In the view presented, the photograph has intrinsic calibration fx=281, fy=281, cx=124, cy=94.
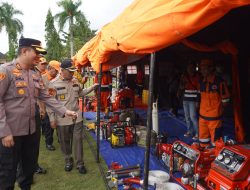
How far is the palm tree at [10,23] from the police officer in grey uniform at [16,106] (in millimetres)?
39726

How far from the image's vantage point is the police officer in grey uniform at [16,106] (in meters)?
2.99

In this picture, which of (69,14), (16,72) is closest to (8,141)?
(16,72)

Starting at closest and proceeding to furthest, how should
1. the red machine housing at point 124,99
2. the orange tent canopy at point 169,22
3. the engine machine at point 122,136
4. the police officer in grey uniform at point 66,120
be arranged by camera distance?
the orange tent canopy at point 169,22
the police officer in grey uniform at point 66,120
the engine machine at point 122,136
the red machine housing at point 124,99

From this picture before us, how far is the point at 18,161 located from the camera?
136 inches

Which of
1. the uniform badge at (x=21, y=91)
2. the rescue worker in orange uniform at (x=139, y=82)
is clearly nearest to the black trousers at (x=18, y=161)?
the uniform badge at (x=21, y=91)

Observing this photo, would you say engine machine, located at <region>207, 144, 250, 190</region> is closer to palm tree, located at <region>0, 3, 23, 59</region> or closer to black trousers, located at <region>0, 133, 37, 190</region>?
black trousers, located at <region>0, 133, 37, 190</region>

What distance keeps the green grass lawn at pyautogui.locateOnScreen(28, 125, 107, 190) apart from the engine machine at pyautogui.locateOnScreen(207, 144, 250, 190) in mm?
1793

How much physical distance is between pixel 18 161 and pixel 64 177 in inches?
57.0

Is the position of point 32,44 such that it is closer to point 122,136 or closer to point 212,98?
point 212,98

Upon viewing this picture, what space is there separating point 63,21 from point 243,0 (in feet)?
133

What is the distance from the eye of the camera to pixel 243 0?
1.72 m

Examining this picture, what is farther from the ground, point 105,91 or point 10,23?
point 10,23

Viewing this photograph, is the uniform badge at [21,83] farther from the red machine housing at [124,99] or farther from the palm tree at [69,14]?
the palm tree at [69,14]

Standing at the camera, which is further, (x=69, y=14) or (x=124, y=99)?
(x=69, y=14)
